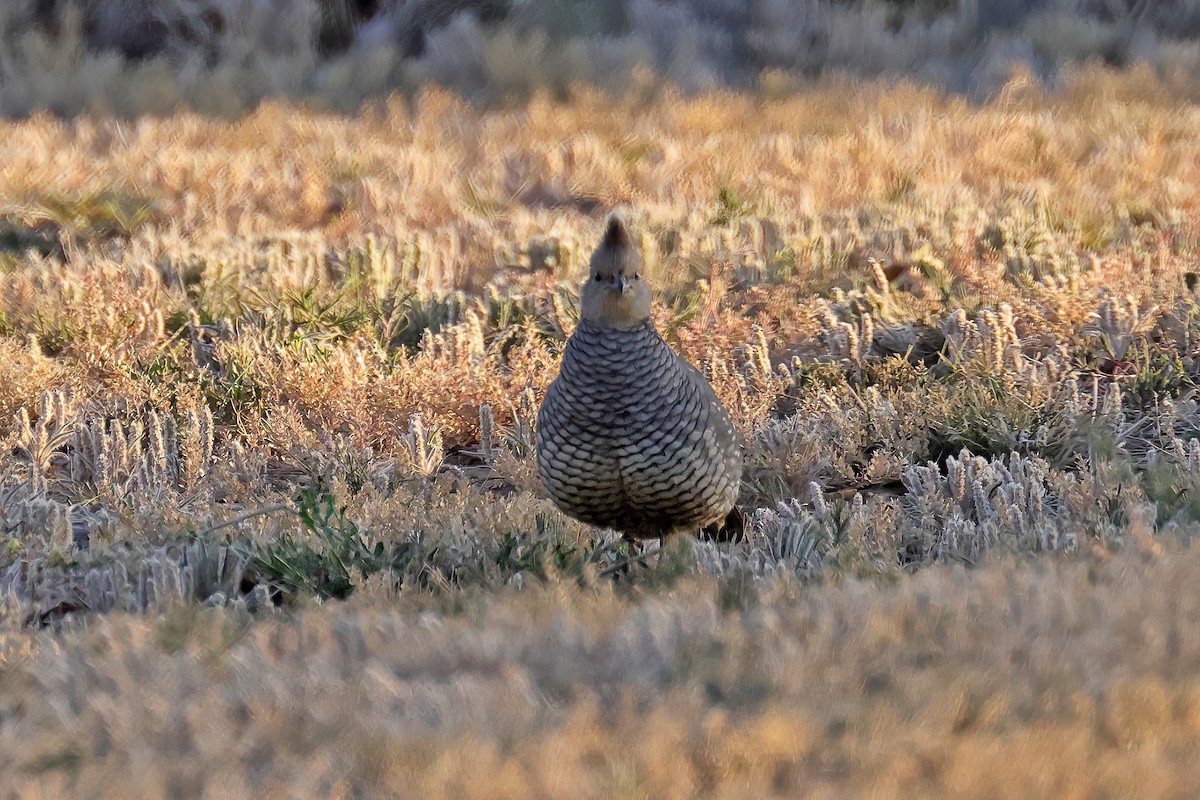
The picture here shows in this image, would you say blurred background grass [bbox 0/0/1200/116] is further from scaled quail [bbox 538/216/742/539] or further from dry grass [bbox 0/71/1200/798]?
scaled quail [bbox 538/216/742/539]

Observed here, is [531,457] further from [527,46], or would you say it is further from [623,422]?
[527,46]

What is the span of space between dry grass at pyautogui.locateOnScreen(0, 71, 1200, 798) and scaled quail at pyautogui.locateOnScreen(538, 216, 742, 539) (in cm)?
17

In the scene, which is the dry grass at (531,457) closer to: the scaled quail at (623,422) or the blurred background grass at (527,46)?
the scaled quail at (623,422)

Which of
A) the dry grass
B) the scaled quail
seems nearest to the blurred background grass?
the dry grass

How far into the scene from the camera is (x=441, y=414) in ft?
20.3

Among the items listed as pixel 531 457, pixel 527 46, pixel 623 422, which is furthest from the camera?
pixel 527 46

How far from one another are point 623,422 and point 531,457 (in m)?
1.78

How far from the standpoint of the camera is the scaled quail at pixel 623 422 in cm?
400

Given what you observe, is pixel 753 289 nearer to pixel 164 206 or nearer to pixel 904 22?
pixel 164 206

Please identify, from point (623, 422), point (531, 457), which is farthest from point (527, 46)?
point (623, 422)

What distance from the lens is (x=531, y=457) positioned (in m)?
5.75

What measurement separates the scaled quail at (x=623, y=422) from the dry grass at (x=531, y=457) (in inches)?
6.9

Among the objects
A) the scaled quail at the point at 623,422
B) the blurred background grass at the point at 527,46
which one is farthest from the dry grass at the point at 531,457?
the blurred background grass at the point at 527,46

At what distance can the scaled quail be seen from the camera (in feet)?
13.1
